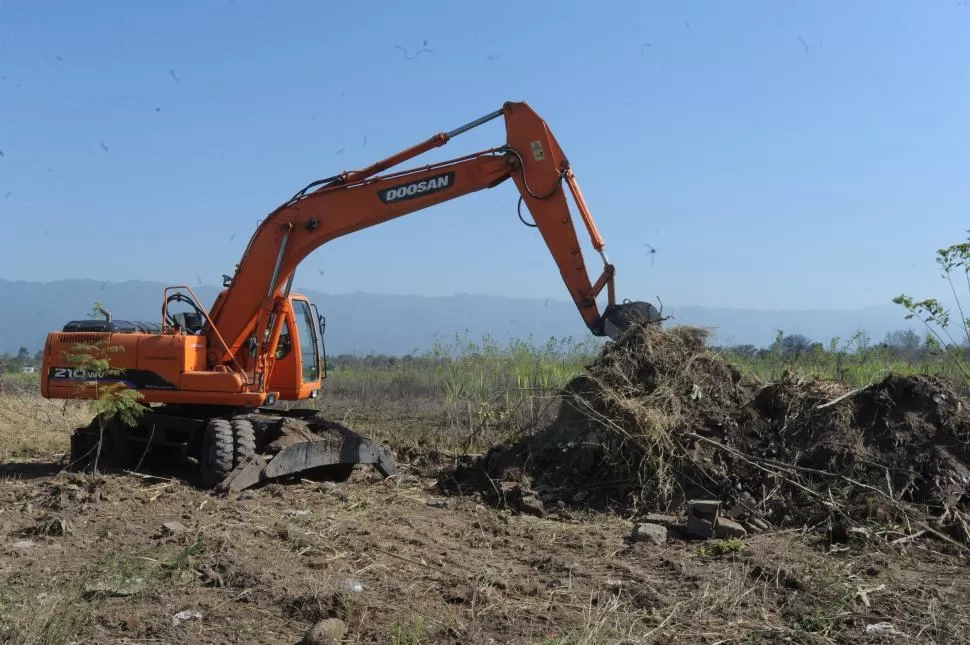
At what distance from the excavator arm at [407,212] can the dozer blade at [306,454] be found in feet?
3.43

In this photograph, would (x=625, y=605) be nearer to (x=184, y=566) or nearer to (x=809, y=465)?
(x=184, y=566)

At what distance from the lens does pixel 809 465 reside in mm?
7387

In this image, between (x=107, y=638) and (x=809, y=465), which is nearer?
(x=107, y=638)

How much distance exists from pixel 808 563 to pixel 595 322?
356 cm

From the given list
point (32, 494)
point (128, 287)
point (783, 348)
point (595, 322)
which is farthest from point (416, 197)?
point (128, 287)

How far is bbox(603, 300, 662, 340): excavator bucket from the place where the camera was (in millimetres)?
8547

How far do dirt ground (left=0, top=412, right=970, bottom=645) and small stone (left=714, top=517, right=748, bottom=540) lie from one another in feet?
0.43

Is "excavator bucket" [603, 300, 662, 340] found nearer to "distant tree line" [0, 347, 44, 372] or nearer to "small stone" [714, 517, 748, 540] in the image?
"small stone" [714, 517, 748, 540]

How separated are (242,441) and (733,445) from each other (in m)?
4.70

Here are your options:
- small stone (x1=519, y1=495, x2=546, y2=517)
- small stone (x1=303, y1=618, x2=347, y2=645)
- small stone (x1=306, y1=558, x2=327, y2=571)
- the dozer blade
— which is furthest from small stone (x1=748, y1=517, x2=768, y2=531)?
the dozer blade

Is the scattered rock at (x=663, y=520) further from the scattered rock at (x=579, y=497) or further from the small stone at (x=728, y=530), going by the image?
the scattered rock at (x=579, y=497)

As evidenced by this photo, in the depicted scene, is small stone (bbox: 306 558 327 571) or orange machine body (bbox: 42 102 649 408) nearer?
small stone (bbox: 306 558 327 571)

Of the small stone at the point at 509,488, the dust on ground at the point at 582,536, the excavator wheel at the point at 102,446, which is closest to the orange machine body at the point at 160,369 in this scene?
the excavator wheel at the point at 102,446

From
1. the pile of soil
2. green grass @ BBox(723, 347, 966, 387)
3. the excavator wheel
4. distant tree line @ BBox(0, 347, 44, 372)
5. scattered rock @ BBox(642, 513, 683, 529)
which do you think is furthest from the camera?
distant tree line @ BBox(0, 347, 44, 372)
